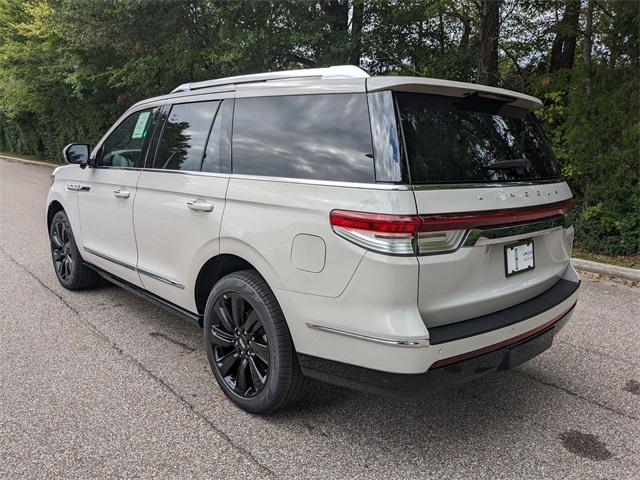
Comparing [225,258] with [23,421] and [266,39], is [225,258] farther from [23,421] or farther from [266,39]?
[266,39]

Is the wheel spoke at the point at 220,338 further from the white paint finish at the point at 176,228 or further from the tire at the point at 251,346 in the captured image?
the white paint finish at the point at 176,228

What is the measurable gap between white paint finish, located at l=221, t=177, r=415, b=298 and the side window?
1.33m

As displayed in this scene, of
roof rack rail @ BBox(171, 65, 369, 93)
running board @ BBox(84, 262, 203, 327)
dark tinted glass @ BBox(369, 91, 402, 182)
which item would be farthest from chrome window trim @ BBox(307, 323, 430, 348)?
running board @ BBox(84, 262, 203, 327)

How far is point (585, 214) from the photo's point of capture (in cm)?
724

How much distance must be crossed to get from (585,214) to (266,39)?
741cm

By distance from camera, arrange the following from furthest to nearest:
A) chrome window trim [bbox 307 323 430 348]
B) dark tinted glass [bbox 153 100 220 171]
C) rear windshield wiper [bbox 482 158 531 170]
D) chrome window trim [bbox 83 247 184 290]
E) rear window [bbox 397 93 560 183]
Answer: chrome window trim [bbox 83 247 184 290] → dark tinted glass [bbox 153 100 220 171] → rear windshield wiper [bbox 482 158 531 170] → rear window [bbox 397 93 560 183] → chrome window trim [bbox 307 323 430 348]

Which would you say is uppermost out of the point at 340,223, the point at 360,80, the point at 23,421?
the point at 360,80

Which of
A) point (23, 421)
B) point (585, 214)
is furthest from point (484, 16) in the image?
point (23, 421)

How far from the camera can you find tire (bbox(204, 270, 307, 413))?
2600 mm

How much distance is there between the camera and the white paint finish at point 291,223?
2.21 meters

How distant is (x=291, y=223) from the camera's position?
246 cm

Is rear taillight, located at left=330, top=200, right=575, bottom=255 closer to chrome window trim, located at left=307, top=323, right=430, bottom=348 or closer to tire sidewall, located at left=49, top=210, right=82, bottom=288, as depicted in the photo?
chrome window trim, located at left=307, top=323, right=430, bottom=348

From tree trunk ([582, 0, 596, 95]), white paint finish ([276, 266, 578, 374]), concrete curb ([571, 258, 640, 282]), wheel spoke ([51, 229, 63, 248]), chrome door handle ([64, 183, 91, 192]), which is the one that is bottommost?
concrete curb ([571, 258, 640, 282])

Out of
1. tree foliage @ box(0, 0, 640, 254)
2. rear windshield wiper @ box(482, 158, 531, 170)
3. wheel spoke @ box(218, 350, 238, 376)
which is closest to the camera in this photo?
rear windshield wiper @ box(482, 158, 531, 170)
